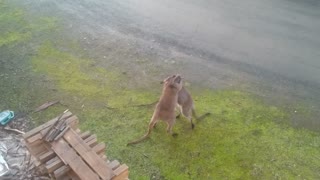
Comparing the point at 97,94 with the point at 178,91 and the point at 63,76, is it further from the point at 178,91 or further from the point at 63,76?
the point at 178,91

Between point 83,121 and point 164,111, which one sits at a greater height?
point 164,111

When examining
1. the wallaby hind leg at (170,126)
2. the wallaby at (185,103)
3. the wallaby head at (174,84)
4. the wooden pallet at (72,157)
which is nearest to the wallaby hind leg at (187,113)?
the wallaby at (185,103)

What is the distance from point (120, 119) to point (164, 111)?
3.94ft

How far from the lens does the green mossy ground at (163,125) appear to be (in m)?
6.26

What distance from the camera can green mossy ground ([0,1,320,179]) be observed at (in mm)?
6256

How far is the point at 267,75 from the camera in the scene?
8.32 m

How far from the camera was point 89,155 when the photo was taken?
4645 mm

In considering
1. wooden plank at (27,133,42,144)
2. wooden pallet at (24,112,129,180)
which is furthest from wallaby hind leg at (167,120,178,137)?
wooden plank at (27,133,42,144)

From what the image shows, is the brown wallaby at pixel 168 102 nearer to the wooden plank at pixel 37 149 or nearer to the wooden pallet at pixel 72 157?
the wooden pallet at pixel 72 157

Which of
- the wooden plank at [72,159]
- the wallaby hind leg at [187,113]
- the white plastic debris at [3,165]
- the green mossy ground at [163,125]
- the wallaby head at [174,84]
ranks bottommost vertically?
the white plastic debris at [3,165]

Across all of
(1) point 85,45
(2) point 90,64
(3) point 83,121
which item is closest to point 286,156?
(3) point 83,121

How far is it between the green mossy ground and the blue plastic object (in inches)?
10.1

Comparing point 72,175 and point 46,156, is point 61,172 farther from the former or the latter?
point 46,156

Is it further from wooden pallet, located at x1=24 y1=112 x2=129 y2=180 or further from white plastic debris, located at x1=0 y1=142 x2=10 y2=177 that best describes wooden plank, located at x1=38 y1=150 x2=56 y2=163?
white plastic debris, located at x1=0 y1=142 x2=10 y2=177
